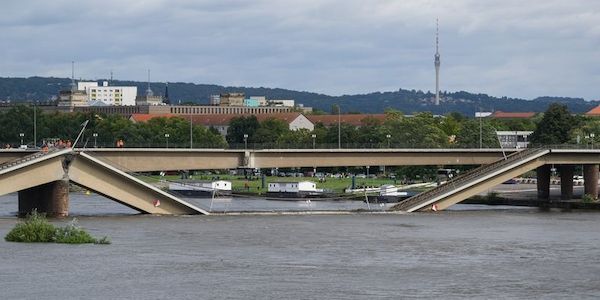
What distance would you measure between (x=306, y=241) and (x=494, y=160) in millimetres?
34896

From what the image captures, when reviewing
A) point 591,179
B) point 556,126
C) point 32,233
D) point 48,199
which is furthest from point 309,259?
point 556,126

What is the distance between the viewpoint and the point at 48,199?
310ft

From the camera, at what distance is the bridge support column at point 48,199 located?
93.4 m

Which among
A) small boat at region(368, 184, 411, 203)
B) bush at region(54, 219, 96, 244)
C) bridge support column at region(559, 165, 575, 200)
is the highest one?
bridge support column at region(559, 165, 575, 200)

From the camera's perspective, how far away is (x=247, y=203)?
128 metres

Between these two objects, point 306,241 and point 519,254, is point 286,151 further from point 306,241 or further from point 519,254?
point 519,254

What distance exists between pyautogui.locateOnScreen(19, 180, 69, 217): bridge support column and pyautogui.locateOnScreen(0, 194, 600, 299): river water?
6.99 feet

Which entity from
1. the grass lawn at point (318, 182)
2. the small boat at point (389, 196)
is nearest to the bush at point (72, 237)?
the small boat at point (389, 196)

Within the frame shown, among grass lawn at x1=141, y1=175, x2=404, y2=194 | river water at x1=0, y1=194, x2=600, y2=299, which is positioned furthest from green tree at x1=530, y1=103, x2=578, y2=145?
river water at x1=0, y1=194, x2=600, y2=299

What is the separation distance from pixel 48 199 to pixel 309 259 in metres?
28.5

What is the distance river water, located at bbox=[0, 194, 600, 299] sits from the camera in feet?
197

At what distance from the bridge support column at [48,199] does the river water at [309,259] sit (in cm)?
213

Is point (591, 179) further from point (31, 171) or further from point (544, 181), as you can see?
point (31, 171)

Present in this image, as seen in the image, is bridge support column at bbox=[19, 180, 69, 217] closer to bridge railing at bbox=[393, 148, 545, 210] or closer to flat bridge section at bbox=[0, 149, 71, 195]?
flat bridge section at bbox=[0, 149, 71, 195]
